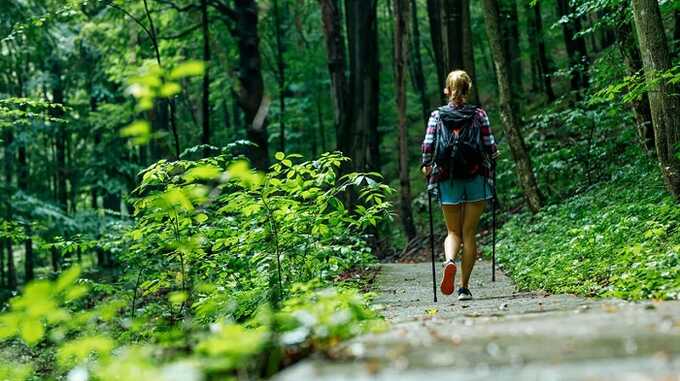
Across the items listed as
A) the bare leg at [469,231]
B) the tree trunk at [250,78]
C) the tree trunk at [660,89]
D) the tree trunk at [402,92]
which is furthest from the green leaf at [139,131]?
the tree trunk at [402,92]

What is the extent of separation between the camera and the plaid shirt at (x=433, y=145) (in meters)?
7.39

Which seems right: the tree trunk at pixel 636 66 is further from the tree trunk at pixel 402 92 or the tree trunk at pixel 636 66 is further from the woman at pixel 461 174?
the tree trunk at pixel 402 92

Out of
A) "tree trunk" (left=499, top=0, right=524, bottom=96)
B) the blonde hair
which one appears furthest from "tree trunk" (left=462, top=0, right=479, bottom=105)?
"tree trunk" (left=499, top=0, right=524, bottom=96)

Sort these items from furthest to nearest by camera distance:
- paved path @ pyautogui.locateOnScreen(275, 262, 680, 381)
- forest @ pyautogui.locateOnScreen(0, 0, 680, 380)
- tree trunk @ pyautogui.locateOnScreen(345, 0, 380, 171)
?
tree trunk @ pyautogui.locateOnScreen(345, 0, 380, 171)
forest @ pyautogui.locateOnScreen(0, 0, 680, 380)
paved path @ pyautogui.locateOnScreen(275, 262, 680, 381)

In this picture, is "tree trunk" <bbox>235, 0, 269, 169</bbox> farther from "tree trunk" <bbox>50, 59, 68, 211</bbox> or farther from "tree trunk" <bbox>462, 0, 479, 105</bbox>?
"tree trunk" <bbox>50, 59, 68, 211</bbox>

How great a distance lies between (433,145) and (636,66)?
18.9ft

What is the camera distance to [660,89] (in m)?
8.31

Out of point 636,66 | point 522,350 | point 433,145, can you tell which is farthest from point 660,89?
point 522,350

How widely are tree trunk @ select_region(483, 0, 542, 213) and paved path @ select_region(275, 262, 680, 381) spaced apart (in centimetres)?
1052

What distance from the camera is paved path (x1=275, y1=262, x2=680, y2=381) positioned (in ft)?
8.16

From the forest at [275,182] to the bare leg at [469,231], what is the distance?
2.58 feet

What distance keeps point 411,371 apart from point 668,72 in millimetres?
6055

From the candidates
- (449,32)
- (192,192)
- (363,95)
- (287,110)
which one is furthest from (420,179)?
(192,192)

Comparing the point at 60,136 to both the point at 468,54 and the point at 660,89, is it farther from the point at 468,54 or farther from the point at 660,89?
the point at 660,89
